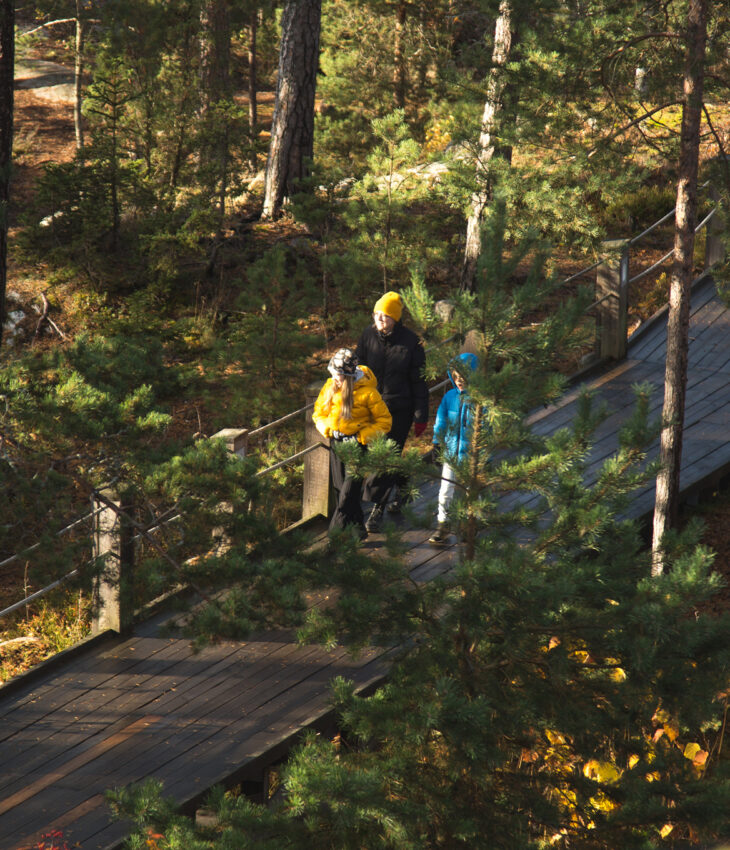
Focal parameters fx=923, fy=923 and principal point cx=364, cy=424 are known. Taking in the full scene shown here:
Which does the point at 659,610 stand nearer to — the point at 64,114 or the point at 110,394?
the point at 110,394

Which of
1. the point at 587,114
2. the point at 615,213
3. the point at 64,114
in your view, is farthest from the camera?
the point at 64,114

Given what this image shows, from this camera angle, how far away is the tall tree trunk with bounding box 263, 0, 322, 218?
15859 millimetres

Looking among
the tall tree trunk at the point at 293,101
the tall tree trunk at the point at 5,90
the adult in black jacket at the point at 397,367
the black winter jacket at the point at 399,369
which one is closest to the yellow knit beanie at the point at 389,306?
the adult in black jacket at the point at 397,367

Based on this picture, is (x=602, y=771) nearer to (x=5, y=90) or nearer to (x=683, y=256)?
(x=683, y=256)

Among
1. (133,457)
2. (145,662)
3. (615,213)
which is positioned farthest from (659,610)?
(615,213)

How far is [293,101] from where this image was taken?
1608 centimetres

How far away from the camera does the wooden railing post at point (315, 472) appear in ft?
25.4

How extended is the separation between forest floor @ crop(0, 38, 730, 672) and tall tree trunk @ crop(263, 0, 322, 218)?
409 cm

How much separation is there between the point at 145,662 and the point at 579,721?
11.1ft

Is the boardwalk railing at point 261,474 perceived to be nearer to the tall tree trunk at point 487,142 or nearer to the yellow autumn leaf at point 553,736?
the tall tree trunk at point 487,142

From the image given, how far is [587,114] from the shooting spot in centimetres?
758

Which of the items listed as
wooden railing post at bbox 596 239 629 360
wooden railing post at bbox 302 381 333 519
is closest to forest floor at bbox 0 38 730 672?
wooden railing post at bbox 596 239 629 360

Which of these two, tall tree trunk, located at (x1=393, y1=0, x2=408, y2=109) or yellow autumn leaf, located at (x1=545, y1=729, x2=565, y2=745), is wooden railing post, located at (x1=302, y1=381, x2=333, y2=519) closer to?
yellow autumn leaf, located at (x1=545, y1=729, x2=565, y2=745)

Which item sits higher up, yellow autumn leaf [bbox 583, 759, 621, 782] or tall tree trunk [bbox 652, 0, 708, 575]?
tall tree trunk [bbox 652, 0, 708, 575]
